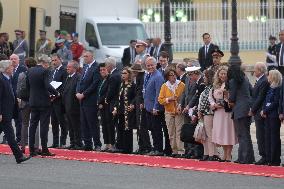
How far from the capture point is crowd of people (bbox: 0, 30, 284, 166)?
23.5 m

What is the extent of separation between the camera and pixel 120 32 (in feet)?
145

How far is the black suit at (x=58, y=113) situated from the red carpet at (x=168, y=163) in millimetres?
915

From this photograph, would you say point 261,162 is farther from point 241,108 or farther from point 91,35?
point 91,35

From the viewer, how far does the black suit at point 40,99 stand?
2480 centimetres

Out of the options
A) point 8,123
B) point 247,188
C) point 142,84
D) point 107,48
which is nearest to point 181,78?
point 142,84

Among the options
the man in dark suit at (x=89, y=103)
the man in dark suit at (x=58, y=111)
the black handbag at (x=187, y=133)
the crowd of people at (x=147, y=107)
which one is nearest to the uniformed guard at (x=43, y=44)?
the crowd of people at (x=147, y=107)

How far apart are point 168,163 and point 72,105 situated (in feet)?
13.1

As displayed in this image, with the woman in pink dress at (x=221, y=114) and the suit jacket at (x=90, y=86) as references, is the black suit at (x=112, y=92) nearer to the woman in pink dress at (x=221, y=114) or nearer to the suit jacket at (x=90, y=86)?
Answer: the suit jacket at (x=90, y=86)

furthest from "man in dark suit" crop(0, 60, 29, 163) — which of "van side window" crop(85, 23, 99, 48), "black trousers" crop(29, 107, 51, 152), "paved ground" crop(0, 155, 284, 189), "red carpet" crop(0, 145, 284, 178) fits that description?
"van side window" crop(85, 23, 99, 48)

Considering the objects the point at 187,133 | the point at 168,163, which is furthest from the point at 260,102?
the point at 168,163

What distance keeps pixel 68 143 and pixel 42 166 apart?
554 cm

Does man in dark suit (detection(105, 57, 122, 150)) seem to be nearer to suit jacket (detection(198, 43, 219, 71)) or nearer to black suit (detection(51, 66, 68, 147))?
black suit (detection(51, 66, 68, 147))

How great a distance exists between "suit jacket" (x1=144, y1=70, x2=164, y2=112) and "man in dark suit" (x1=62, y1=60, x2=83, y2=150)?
1.99 m

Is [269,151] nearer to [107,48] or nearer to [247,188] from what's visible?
[247,188]
